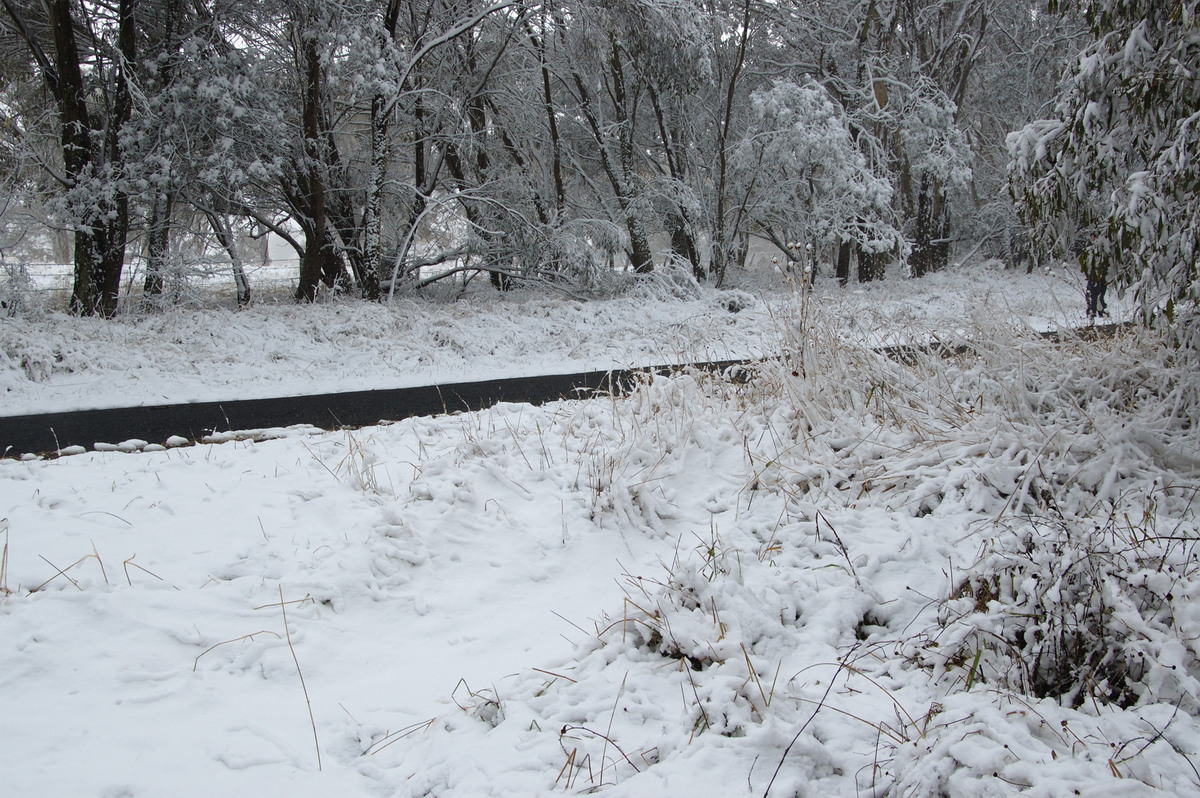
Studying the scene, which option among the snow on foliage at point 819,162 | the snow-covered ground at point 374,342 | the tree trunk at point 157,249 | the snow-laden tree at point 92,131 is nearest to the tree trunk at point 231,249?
the tree trunk at point 157,249

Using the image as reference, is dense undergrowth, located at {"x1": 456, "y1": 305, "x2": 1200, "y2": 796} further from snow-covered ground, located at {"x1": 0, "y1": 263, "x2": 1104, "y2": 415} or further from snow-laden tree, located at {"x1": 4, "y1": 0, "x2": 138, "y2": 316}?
snow-laden tree, located at {"x1": 4, "y1": 0, "x2": 138, "y2": 316}

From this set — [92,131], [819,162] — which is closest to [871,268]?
[819,162]

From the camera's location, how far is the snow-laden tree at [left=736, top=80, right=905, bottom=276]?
1498cm

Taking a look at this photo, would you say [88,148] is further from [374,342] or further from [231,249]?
[374,342]

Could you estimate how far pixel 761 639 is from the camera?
287cm

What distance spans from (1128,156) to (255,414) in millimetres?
7155

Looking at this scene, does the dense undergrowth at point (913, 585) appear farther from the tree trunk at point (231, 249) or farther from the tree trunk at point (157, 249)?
the tree trunk at point (231, 249)

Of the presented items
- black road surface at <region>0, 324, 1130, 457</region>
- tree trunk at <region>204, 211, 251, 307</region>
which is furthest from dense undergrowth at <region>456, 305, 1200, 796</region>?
tree trunk at <region>204, 211, 251, 307</region>

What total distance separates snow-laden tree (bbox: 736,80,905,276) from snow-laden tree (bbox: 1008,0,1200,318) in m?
9.91

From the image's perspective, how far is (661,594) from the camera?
3.07 meters

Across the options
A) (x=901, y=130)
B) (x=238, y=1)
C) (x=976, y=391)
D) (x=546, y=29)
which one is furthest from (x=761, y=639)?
(x=901, y=130)

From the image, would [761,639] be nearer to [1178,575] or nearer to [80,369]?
[1178,575]

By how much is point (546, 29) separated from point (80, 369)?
35.6 feet

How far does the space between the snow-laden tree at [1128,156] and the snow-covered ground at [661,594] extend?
2.55ft
